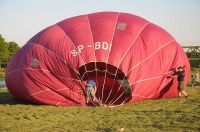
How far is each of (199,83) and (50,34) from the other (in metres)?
8.87

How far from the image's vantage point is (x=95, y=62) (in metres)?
9.69

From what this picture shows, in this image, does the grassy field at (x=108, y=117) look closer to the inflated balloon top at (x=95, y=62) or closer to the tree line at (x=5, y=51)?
the inflated balloon top at (x=95, y=62)

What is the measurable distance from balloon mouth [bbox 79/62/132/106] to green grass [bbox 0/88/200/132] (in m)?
0.73

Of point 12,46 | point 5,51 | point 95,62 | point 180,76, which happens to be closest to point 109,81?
point 95,62

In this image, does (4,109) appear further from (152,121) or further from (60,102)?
(152,121)

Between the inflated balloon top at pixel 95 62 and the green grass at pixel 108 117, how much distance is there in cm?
50

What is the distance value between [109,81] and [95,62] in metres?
1.89

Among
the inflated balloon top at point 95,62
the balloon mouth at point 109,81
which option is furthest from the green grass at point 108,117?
the balloon mouth at point 109,81

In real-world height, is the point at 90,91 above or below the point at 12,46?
above

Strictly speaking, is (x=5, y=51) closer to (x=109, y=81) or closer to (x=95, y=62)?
(x=109, y=81)

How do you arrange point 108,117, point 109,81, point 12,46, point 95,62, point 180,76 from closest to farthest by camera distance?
point 108,117 < point 95,62 < point 180,76 < point 109,81 < point 12,46

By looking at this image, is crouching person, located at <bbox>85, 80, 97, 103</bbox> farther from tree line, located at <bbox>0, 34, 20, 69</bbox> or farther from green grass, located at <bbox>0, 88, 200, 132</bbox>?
tree line, located at <bbox>0, 34, 20, 69</bbox>

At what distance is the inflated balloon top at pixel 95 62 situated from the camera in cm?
966

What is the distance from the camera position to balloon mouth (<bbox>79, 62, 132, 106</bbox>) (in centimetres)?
995
